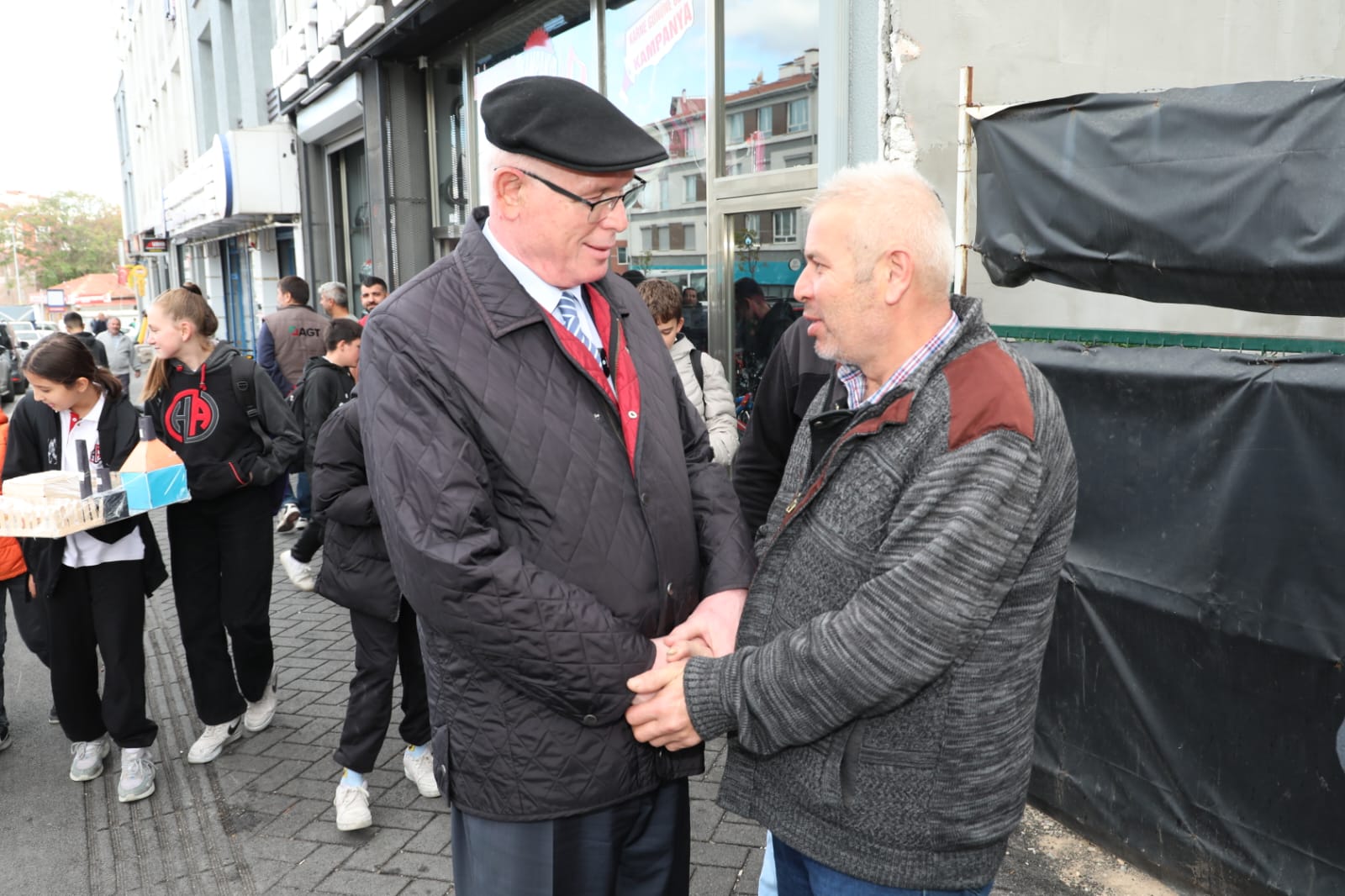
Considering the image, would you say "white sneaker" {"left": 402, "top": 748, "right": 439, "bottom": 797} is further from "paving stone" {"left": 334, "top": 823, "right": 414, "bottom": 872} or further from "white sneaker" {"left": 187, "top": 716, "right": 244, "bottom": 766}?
"white sneaker" {"left": 187, "top": 716, "right": 244, "bottom": 766}

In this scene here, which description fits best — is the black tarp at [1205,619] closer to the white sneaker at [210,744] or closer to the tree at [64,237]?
the white sneaker at [210,744]

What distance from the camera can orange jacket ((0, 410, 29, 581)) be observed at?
452 centimetres

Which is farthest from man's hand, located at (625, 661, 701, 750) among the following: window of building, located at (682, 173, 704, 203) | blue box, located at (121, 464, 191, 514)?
window of building, located at (682, 173, 704, 203)

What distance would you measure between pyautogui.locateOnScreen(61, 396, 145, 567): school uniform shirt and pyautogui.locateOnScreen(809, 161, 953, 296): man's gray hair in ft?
10.9

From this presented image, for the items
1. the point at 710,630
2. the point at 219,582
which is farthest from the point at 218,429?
the point at 710,630

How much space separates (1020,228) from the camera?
3.38 m

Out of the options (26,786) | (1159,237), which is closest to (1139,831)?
(1159,237)

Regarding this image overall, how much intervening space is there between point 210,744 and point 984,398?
4038 mm

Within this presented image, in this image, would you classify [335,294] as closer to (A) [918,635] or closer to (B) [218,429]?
(B) [218,429]

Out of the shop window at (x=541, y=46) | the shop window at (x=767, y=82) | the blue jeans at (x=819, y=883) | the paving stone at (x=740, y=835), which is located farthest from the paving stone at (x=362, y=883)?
the shop window at (x=541, y=46)

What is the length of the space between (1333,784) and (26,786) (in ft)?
15.9

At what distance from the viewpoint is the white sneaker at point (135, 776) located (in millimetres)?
4074

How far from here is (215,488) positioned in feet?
13.8

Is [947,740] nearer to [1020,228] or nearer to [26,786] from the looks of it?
[1020,228]
